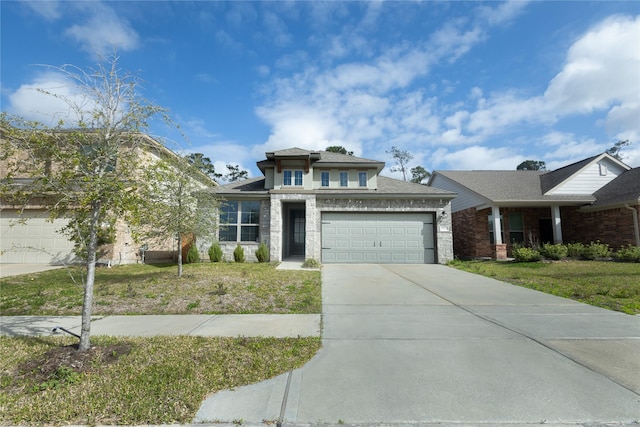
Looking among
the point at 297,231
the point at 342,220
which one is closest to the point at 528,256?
the point at 342,220

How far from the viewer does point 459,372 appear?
3252mm

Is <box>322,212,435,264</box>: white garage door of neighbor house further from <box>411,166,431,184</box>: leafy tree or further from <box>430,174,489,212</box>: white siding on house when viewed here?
<box>411,166,431,184</box>: leafy tree

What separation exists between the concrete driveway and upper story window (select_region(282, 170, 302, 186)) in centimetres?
978

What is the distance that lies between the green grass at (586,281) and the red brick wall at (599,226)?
3.82m

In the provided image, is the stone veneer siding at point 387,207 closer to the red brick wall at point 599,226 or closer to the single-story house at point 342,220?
the single-story house at point 342,220

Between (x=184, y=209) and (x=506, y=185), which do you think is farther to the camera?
(x=506, y=185)

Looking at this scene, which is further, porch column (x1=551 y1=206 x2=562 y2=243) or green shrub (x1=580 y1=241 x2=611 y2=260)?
porch column (x1=551 y1=206 x2=562 y2=243)

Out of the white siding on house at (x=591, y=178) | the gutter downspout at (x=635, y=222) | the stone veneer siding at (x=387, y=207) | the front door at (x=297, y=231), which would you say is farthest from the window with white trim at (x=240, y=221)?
the gutter downspout at (x=635, y=222)

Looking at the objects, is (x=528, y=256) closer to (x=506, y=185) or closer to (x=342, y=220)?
(x=506, y=185)

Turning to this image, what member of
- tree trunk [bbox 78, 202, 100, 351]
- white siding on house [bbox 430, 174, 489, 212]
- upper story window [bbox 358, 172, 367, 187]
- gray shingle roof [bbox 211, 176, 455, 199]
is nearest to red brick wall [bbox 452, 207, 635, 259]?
white siding on house [bbox 430, 174, 489, 212]

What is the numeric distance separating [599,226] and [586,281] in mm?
9738

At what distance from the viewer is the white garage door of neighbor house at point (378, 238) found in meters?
14.2

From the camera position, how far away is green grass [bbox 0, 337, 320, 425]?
2.54m

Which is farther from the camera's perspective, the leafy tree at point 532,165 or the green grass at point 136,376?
the leafy tree at point 532,165
